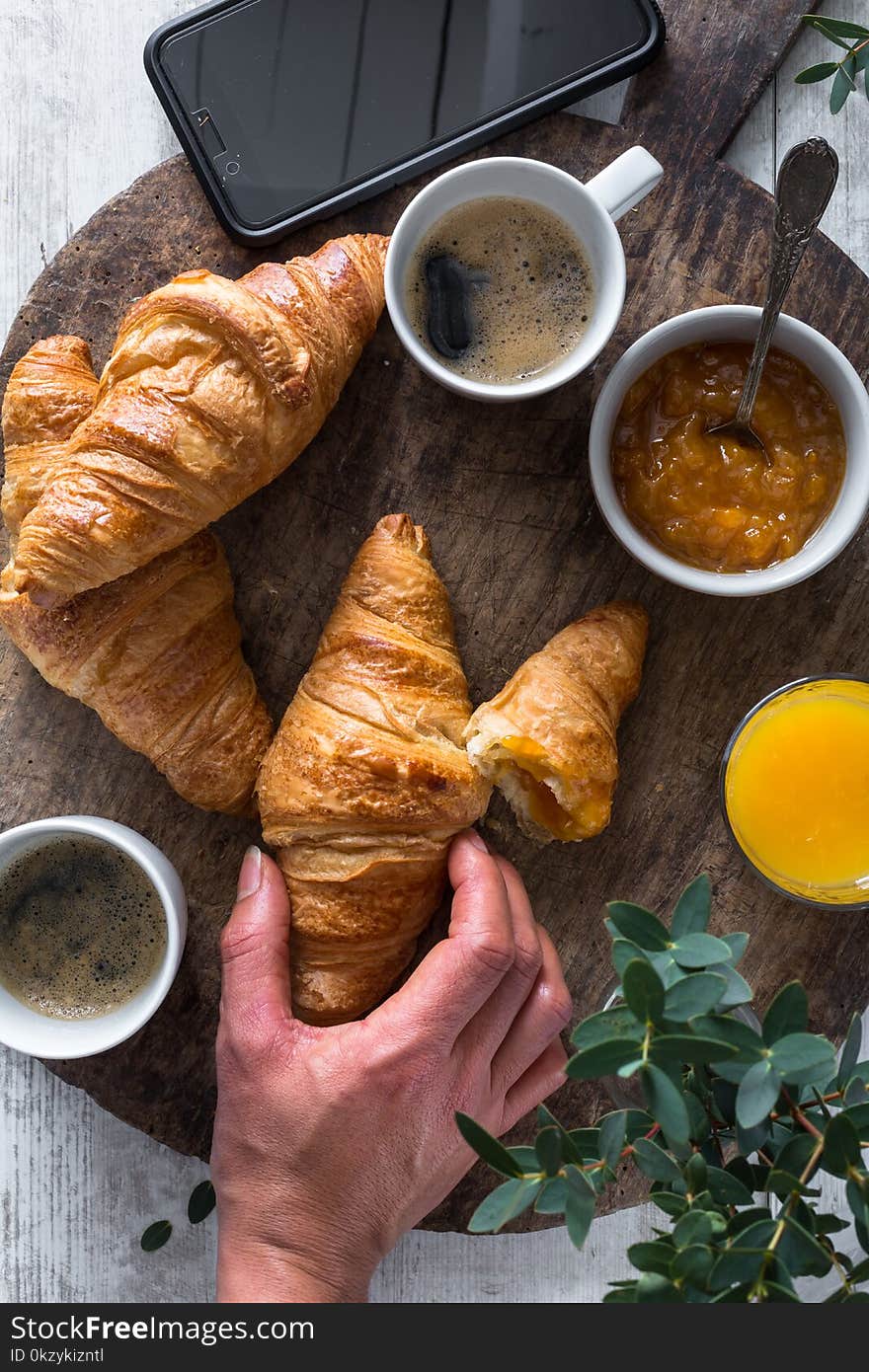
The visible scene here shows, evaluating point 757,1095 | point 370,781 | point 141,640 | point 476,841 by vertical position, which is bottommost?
point 476,841

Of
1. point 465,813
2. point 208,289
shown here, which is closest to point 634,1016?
point 465,813

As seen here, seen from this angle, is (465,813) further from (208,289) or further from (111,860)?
(208,289)

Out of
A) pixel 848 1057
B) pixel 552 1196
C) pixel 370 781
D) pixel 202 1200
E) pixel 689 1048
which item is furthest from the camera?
pixel 202 1200

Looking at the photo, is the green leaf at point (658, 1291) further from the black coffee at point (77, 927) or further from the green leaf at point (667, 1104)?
the black coffee at point (77, 927)

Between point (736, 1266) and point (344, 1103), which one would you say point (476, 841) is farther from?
point (736, 1266)

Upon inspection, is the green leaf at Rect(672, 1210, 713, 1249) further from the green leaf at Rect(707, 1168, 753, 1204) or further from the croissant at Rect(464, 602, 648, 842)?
the croissant at Rect(464, 602, 648, 842)

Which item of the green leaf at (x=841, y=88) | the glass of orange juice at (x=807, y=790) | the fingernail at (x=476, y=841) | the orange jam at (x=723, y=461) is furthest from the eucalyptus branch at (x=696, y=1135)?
the green leaf at (x=841, y=88)

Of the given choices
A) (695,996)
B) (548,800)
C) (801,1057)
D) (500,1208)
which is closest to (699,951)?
(695,996)
